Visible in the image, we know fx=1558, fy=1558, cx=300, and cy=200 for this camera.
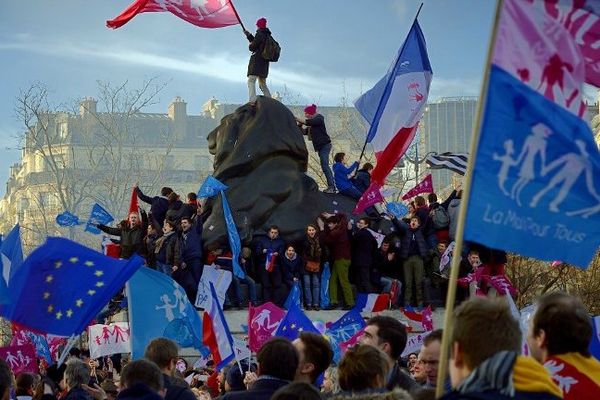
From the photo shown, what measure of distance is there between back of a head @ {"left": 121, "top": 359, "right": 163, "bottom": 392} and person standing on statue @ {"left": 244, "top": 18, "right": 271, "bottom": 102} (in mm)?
16312

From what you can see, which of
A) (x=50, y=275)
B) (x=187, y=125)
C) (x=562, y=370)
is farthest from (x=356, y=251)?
(x=187, y=125)

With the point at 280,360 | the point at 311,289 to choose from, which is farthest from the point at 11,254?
the point at 280,360

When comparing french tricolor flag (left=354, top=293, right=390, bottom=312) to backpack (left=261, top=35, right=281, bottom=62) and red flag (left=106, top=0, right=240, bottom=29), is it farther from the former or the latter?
red flag (left=106, top=0, right=240, bottom=29)

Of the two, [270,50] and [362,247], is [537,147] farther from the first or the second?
[270,50]

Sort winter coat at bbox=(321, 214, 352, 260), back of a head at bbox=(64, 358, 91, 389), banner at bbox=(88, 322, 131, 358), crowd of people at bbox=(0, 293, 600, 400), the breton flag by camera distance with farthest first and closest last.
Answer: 1. winter coat at bbox=(321, 214, 352, 260)
2. the breton flag
3. banner at bbox=(88, 322, 131, 358)
4. back of a head at bbox=(64, 358, 91, 389)
5. crowd of people at bbox=(0, 293, 600, 400)

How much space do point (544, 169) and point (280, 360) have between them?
224 cm

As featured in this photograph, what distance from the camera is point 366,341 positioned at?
882cm

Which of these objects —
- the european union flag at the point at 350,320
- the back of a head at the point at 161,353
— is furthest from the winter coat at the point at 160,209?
the back of a head at the point at 161,353

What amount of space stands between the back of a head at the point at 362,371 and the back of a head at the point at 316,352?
3.63 feet

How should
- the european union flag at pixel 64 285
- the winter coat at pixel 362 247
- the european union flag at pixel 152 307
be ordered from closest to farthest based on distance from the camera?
1. the european union flag at pixel 64 285
2. the european union flag at pixel 152 307
3. the winter coat at pixel 362 247

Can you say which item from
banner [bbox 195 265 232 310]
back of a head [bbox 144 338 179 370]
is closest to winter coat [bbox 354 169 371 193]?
banner [bbox 195 265 232 310]

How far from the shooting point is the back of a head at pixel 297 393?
7.05m

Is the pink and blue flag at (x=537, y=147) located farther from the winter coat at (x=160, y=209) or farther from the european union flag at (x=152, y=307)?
the winter coat at (x=160, y=209)

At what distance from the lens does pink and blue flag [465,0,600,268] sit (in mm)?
6504
